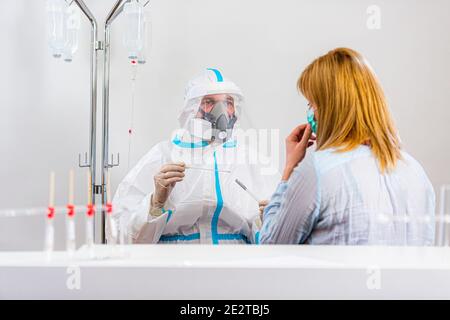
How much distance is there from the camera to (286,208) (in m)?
1.26

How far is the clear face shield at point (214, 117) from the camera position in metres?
2.00

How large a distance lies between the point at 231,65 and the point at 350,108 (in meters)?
1.10

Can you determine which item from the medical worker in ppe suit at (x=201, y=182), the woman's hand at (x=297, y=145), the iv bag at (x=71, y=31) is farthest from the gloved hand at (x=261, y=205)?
the iv bag at (x=71, y=31)

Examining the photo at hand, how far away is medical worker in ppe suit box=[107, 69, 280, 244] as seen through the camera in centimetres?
189

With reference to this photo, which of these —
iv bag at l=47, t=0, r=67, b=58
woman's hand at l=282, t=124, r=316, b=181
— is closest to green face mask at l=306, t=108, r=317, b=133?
woman's hand at l=282, t=124, r=316, b=181

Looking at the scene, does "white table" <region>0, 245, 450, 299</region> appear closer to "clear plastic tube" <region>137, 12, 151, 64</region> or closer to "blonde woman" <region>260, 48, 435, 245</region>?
"blonde woman" <region>260, 48, 435, 245</region>

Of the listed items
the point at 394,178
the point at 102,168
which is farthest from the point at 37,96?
the point at 394,178

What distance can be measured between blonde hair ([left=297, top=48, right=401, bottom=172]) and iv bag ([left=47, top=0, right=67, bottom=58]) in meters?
1.04

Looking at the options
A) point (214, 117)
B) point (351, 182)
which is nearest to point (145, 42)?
point (214, 117)

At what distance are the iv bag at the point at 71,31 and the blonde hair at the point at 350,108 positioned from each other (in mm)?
1058

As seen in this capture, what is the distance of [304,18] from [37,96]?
1.10m

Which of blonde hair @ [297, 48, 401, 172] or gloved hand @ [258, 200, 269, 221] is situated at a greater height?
blonde hair @ [297, 48, 401, 172]

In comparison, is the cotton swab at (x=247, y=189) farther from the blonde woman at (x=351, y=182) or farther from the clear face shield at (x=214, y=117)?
the blonde woman at (x=351, y=182)
